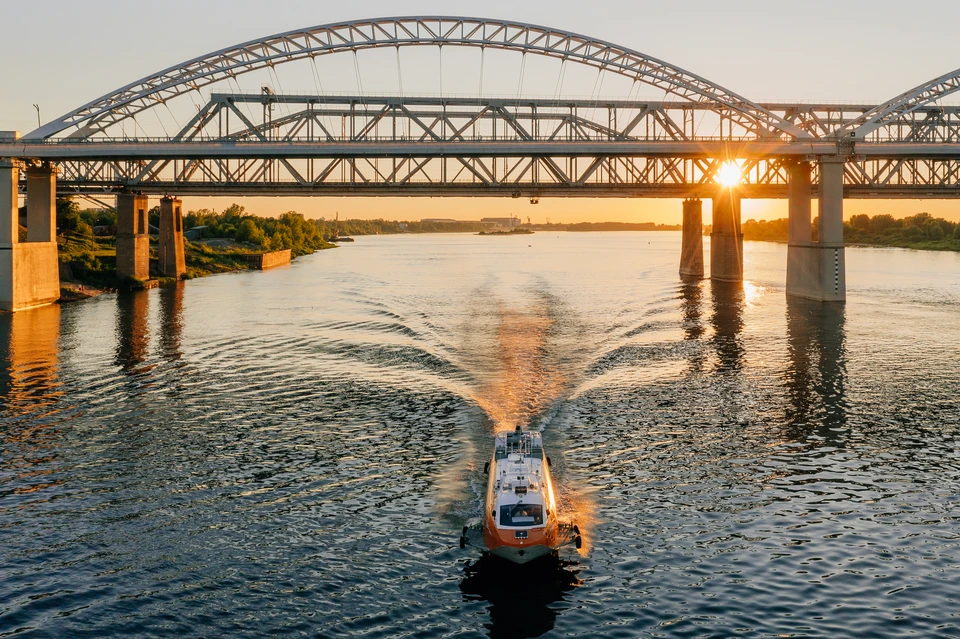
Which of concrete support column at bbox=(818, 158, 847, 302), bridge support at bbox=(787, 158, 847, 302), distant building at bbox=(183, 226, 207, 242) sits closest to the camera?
concrete support column at bbox=(818, 158, 847, 302)

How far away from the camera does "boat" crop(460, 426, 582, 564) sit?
24.2 meters

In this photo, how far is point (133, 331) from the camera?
70.5 metres

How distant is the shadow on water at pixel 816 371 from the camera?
41969 mm

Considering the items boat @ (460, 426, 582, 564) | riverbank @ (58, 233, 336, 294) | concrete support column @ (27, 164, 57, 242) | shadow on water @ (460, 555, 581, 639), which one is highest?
concrete support column @ (27, 164, 57, 242)

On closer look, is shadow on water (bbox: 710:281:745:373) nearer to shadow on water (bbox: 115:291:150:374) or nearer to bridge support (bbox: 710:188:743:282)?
bridge support (bbox: 710:188:743:282)

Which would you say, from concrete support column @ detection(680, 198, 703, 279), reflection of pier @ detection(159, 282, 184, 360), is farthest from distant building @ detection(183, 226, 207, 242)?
concrete support column @ detection(680, 198, 703, 279)

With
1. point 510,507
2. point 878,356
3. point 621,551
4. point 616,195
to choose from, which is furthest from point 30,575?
point 616,195

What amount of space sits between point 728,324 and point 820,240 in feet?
69.2

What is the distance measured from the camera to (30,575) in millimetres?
24281

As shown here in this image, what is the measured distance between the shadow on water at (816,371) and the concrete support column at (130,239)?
76528 mm

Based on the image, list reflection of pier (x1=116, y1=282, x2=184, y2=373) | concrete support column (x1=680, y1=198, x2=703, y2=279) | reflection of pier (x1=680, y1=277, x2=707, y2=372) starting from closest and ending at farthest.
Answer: reflection of pier (x1=116, y1=282, x2=184, y2=373) < reflection of pier (x1=680, y1=277, x2=707, y2=372) < concrete support column (x1=680, y1=198, x2=703, y2=279)

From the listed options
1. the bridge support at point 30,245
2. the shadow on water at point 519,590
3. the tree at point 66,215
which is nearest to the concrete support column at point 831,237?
the shadow on water at point 519,590

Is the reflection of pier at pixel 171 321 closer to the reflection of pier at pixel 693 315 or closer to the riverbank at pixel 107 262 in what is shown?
the riverbank at pixel 107 262

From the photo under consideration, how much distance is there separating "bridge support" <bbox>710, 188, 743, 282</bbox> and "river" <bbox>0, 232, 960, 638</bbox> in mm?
55369
